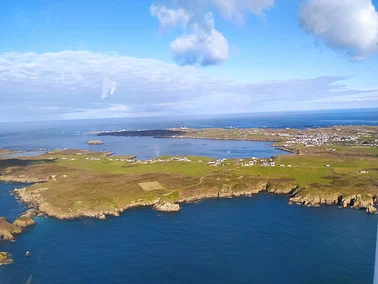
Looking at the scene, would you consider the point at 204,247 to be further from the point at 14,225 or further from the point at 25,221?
the point at 14,225

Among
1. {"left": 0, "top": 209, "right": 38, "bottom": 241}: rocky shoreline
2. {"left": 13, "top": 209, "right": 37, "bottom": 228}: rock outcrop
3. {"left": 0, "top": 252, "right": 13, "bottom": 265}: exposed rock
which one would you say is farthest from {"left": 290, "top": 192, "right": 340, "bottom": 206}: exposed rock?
{"left": 0, "top": 252, "right": 13, "bottom": 265}: exposed rock

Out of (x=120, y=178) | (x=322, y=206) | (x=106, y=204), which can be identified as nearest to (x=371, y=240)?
(x=322, y=206)

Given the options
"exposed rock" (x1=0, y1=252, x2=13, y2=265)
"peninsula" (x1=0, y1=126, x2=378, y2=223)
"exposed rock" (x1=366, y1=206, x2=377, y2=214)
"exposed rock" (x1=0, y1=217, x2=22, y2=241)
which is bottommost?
"exposed rock" (x1=0, y1=252, x2=13, y2=265)

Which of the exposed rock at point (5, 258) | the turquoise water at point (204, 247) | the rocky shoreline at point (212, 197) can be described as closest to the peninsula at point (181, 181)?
the rocky shoreline at point (212, 197)

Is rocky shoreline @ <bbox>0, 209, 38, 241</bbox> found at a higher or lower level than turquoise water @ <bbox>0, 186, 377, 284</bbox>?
higher

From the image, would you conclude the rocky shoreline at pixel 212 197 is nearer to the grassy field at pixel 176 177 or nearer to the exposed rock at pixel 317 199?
the exposed rock at pixel 317 199

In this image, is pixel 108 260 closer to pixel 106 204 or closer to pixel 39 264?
pixel 39 264

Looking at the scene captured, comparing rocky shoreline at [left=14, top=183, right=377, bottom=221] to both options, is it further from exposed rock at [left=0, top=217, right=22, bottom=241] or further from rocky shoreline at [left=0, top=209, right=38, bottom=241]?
exposed rock at [left=0, top=217, right=22, bottom=241]
